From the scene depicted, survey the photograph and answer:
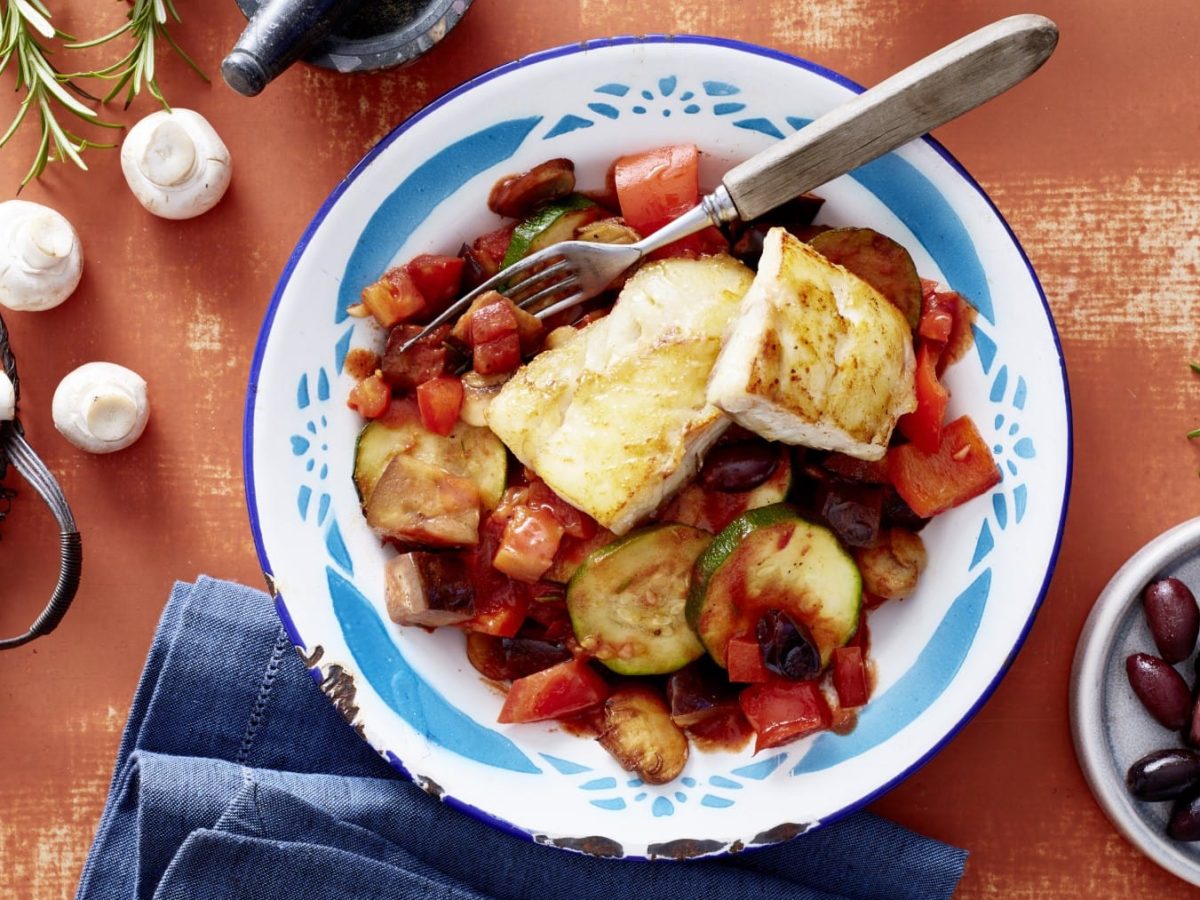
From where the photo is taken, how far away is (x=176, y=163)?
2.88m

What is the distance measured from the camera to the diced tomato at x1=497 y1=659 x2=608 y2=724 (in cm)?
264

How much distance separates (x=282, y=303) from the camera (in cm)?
252

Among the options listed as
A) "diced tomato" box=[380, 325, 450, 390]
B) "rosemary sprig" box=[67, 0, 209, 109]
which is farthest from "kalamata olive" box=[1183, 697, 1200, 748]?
"rosemary sprig" box=[67, 0, 209, 109]

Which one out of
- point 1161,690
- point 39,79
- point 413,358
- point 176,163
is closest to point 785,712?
point 1161,690

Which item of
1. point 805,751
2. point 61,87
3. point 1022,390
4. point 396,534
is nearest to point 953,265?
point 1022,390

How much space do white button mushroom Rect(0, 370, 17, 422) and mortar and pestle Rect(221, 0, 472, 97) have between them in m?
1.02

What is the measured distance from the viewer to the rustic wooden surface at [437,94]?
9.56ft

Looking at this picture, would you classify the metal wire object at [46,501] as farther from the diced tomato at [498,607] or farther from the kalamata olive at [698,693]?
the kalamata olive at [698,693]

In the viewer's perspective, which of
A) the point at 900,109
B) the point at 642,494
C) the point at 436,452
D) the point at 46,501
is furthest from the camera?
the point at 46,501

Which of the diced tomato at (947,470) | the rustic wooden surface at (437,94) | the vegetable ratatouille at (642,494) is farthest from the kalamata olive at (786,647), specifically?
the rustic wooden surface at (437,94)

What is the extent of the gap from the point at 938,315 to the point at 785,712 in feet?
3.16

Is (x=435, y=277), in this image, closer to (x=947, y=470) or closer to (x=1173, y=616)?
(x=947, y=470)

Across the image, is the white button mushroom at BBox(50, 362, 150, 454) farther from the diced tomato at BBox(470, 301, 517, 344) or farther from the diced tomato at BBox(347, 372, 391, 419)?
the diced tomato at BBox(470, 301, 517, 344)

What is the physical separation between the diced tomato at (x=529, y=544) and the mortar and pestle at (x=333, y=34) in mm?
1144
